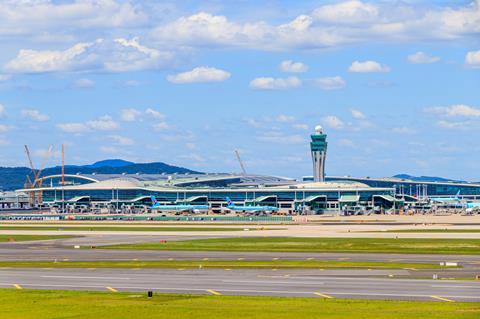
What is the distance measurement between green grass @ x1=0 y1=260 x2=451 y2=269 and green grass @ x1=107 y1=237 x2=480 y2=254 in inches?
717

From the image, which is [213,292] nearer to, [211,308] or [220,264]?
[211,308]

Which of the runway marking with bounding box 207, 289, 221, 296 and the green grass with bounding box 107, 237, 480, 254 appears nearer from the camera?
the runway marking with bounding box 207, 289, 221, 296

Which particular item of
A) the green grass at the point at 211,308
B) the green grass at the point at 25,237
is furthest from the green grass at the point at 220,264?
the green grass at the point at 25,237

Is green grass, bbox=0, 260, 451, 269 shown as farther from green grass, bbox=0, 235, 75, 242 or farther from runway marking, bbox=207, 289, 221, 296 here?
green grass, bbox=0, 235, 75, 242

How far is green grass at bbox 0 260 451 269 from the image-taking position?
261ft

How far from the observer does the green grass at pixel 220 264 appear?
79562 millimetres

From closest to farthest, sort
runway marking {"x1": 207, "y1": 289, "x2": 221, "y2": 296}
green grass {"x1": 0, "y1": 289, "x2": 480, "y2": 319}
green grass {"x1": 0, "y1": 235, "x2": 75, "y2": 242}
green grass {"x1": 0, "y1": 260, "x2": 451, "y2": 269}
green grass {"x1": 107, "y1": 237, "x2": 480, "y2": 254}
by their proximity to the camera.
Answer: green grass {"x1": 0, "y1": 289, "x2": 480, "y2": 319}, runway marking {"x1": 207, "y1": 289, "x2": 221, "y2": 296}, green grass {"x1": 0, "y1": 260, "x2": 451, "y2": 269}, green grass {"x1": 107, "y1": 237, "x2": 480, "y2": 254}, green grass {"x1": 0, "y1": 235, "x2": 75, "y2": 242}

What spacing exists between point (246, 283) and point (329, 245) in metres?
48.1

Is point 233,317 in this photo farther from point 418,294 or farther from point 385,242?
point 385,242

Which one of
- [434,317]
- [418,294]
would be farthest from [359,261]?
[434,317]

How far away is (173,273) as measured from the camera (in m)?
73.6

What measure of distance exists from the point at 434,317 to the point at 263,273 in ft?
86.9

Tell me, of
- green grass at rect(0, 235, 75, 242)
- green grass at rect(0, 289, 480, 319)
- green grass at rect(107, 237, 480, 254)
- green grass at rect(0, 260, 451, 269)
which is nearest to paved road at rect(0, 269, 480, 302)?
green grass at rect(0, 289, 480, 319)

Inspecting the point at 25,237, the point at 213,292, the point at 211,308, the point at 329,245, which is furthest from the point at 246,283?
the point at 25,237
